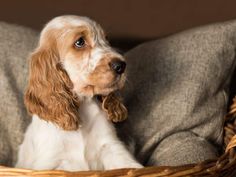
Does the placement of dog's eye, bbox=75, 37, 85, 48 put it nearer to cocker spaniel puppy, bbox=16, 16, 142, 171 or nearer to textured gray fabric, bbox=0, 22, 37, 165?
cocker spaniel puppy, bbox=16, 16, 142, 171

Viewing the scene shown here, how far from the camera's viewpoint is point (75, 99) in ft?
7.12

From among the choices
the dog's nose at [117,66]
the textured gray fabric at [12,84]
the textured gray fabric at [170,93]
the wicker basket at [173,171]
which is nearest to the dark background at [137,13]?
the textured gray fabric at [12,84]

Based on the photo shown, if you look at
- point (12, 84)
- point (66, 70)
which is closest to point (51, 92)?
point (66, 70)

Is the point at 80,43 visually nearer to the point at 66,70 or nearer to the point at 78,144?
the point at 66,70

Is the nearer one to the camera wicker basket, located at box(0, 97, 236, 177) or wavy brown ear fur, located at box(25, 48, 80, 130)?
wicker basket, located at box(0, 97, 236, 177)

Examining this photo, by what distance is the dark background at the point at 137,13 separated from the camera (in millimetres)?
3248

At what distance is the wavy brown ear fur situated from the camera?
6.84 ft

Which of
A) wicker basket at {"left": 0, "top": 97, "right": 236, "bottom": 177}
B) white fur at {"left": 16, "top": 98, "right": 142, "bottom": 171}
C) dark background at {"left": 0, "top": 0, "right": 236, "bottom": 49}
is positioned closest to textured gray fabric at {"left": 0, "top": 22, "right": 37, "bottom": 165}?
white fur at {"left": 16, "top": 98, "right": 142, "bottom": 171}

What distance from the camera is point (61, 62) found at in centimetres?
215

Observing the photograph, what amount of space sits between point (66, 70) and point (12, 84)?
62 centimetres

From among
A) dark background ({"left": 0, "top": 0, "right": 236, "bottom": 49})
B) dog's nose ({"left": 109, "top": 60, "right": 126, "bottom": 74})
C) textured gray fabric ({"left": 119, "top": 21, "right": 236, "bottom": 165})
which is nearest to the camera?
dog's nose ({"left": 109, "top": 60, "right": 126, "bottom": 74})

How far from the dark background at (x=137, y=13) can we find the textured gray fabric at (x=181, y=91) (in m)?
0.60

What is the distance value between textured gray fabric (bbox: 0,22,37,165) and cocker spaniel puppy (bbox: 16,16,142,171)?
1.06 feet

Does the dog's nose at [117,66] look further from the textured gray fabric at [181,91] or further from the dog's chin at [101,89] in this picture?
the textured gray fabric at [181,91]
